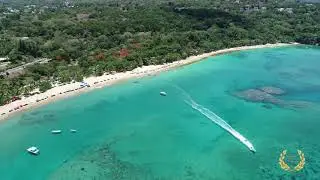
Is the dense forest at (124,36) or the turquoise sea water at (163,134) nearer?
the turquoise sea water at (163,134)

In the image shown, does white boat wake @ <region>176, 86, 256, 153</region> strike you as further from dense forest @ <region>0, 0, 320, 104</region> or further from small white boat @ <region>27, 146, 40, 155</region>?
small white boat @ <region>27, 146, 40, 155</region>

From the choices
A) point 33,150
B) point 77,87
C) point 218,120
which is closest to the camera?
point 33,150

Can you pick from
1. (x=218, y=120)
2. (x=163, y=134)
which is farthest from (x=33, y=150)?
(x=218, y=120)

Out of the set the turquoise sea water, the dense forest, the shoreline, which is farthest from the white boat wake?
the dense forest

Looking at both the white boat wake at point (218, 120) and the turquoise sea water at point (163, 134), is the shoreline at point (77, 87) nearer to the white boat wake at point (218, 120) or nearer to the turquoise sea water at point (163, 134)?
the turquoise sea water at point (163, 134)

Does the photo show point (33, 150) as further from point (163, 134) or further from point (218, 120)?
point (218, 120)

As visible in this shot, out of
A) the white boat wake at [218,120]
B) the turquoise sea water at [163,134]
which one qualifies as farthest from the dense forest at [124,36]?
the white boat wake at [218,120]

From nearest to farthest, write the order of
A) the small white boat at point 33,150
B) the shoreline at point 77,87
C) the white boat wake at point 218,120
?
the small white boat at point 33,150 → the white boat wake at point 218,120 → the shoreline at point 77,87
